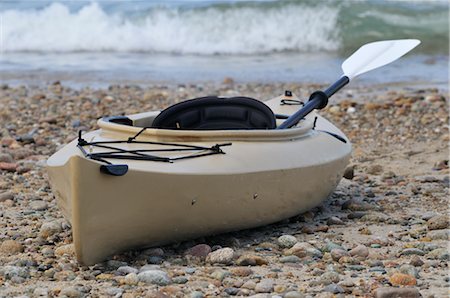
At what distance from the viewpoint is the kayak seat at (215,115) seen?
184 inches

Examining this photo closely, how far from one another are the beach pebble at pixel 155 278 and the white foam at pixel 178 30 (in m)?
13.4

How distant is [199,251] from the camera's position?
3.96m

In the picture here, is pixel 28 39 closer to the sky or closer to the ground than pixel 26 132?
closer to the ground

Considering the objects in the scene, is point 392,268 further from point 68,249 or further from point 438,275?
point 68,249

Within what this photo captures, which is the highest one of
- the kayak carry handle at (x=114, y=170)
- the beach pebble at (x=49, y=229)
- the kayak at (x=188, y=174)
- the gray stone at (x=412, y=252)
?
the kayak carry handle at (x=114, y=170)

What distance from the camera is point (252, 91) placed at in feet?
35.6

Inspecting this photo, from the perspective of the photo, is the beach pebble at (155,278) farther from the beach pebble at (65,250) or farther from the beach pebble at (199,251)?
the beach pebble at (65,250)

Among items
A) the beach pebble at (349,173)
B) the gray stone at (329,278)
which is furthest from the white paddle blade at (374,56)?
the gray stone at (329,278)

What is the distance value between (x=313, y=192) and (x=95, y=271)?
4.64 ft

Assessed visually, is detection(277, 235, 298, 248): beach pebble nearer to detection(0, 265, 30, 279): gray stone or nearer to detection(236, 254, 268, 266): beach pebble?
detection(236, 254, 268, 266): beach pebble

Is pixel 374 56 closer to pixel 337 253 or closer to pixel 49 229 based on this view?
pixel 337 253

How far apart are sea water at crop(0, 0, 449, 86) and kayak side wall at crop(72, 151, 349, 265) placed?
25.9 feet

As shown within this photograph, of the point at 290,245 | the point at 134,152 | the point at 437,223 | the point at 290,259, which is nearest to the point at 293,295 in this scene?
the point at 290,259

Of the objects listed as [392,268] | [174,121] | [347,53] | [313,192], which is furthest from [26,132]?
[347,53]
